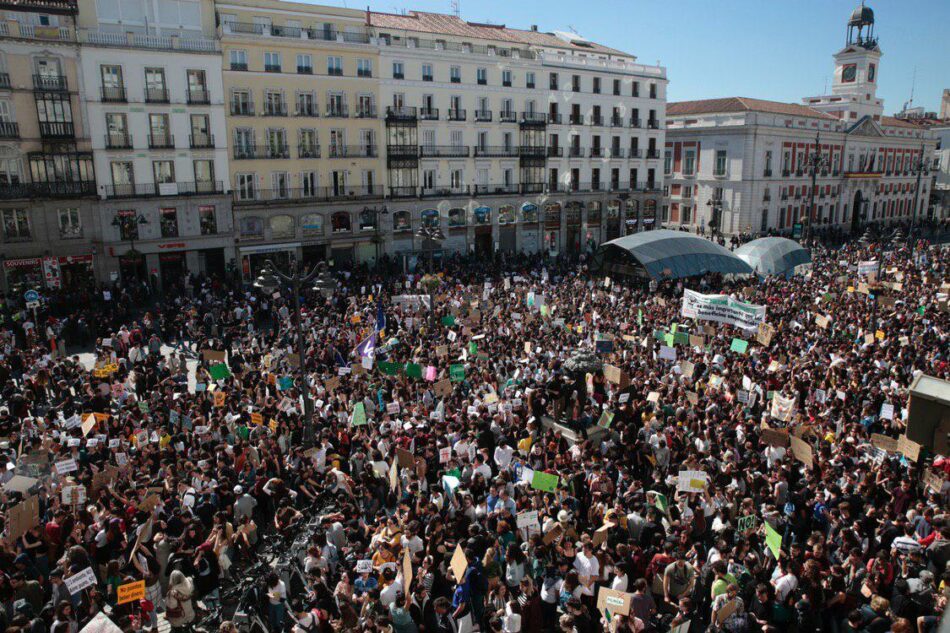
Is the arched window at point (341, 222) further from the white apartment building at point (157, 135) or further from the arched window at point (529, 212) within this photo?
the arched window at point (529, 212)

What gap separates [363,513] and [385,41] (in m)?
38.3

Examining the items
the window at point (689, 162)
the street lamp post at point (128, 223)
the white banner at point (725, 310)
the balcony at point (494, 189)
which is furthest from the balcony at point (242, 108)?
the window at point (689, 162)

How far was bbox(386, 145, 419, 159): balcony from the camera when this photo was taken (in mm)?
44281

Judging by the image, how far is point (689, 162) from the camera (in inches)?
2542

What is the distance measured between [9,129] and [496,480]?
1337 inches

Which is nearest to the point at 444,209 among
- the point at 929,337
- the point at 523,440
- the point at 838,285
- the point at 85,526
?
the point at 838,285

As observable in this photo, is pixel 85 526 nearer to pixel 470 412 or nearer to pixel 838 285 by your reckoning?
pixel 470 412

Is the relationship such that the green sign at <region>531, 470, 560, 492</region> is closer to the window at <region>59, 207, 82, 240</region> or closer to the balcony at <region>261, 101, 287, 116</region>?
the window at <region>59, 207, 82, 240</region>

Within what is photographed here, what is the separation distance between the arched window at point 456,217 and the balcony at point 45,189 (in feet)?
71.4

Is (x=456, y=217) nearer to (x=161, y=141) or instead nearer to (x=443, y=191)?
(x=443, y=191)

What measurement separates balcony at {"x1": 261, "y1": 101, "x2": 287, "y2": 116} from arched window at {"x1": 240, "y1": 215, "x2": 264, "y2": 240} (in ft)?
20.3

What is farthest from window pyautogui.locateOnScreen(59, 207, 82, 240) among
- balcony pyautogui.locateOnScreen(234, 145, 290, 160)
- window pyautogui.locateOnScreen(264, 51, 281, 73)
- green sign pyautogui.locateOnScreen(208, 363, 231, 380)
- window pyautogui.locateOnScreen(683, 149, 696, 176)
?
window pyautogui.locateOnScreen(683, 149, 696, 176)

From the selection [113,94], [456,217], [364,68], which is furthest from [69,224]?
[456,217]

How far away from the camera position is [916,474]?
12.6 metres
